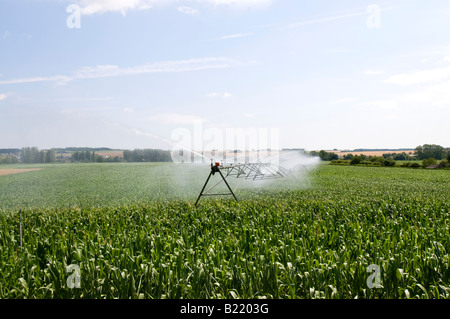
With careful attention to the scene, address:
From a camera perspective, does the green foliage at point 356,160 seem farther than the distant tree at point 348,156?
No

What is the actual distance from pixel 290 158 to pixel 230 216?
22.9 meters

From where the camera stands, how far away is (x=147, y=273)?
561 centimetres

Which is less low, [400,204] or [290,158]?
[290,158]

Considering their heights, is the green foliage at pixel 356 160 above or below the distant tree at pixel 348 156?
below

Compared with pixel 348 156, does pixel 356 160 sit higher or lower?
lower

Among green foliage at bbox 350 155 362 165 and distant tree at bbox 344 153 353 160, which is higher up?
distant tree at bbox 344 153 353 160

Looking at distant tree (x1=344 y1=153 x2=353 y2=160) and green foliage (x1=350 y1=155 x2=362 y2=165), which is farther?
distant tree (x1=344 y1=153 x2=353 y2=160)

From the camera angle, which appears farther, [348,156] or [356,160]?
[348,156]

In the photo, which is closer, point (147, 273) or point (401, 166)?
point (147, 273)
